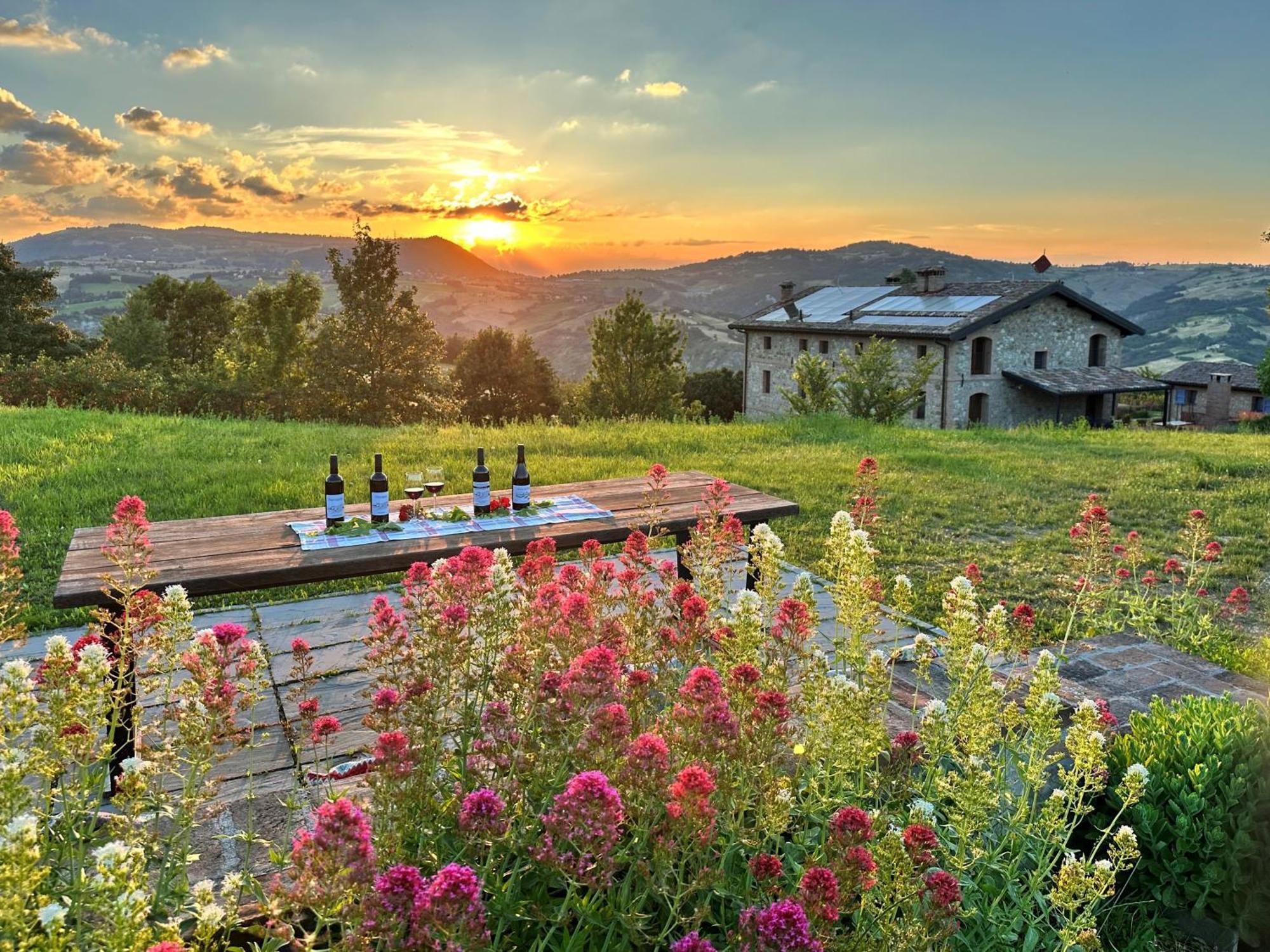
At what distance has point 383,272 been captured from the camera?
24.0m

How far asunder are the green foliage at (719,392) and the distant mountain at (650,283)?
2.94 meters

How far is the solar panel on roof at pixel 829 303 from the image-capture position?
33.2 m

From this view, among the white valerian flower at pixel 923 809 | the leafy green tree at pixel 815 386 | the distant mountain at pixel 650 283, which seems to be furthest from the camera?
the distant mountain at pixel 650 283

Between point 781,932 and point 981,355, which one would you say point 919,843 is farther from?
point 981,355

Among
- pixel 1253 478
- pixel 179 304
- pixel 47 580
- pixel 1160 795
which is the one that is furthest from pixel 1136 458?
pixel 179 304

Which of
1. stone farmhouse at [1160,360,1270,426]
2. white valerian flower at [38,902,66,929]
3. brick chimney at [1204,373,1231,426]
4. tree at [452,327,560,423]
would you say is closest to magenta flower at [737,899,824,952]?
white valerian flower at [38,902,66,929]

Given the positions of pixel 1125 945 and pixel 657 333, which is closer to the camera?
pixel 1125 945

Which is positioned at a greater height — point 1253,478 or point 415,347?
point 415,347

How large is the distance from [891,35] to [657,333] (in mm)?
21769

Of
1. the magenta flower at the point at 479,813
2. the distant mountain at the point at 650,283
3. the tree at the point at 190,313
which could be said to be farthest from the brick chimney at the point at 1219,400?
the magenta flower at the point at 479,813

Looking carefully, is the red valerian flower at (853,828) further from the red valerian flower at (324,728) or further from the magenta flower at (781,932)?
the red valerian flower at (324,728)

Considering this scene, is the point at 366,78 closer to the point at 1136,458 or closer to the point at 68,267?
the point at 1136,458

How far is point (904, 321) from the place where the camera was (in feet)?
97.1

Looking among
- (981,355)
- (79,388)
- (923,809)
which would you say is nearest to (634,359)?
(981,355)
